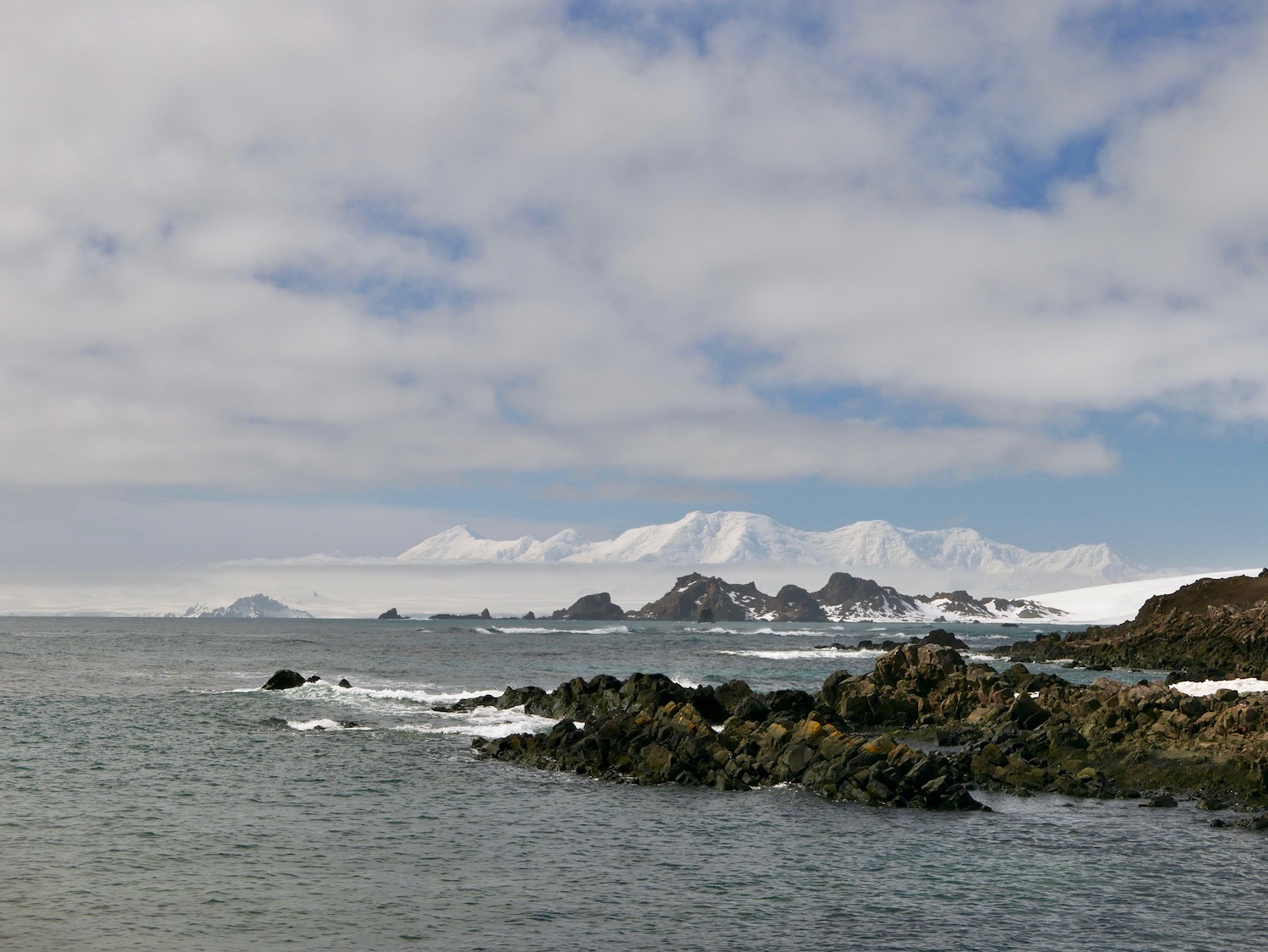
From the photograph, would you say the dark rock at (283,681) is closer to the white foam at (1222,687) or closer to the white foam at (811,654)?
the white foam at (1222,687)

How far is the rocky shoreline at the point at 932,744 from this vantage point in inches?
1420

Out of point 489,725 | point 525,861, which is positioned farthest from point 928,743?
point 525,861

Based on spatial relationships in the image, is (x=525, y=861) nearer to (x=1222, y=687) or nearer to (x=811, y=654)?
(x=1222, y=687)

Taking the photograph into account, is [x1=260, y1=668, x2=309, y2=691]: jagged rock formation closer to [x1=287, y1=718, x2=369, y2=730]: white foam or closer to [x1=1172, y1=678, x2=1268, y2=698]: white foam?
[x1=287, y1=718, x2=369, y2=730]: white foam

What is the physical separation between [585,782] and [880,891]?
55.4ft

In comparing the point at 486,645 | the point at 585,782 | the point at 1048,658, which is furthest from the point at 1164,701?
the point at 486,645

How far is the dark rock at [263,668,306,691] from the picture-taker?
243 feet

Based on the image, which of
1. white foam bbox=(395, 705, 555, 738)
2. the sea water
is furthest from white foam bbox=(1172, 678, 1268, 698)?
white foam bbox=(395, 705, 555, 738)

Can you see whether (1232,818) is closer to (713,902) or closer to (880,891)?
(880,891)

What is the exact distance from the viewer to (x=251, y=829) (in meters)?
30.0

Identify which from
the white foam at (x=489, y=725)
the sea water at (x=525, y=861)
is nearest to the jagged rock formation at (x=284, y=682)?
the white foam at (x=489, y=725)

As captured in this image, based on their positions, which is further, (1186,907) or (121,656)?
(121,656)

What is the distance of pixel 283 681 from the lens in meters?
74.6

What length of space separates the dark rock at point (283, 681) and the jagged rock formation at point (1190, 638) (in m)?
69.2
